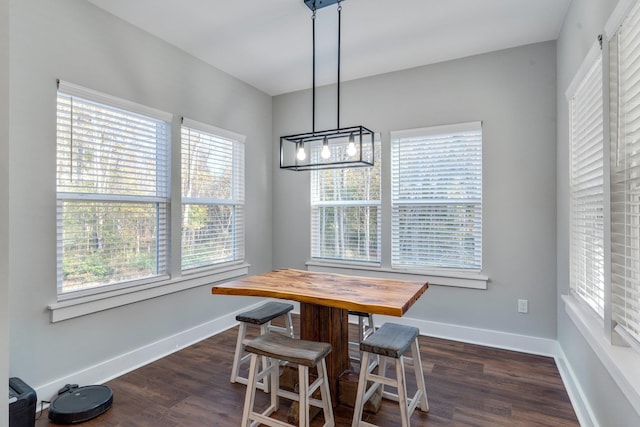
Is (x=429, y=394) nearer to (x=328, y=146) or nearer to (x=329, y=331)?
(x=329, y=331)

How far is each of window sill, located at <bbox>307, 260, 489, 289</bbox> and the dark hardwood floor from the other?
2.05 feet

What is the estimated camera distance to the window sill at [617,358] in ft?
4.31

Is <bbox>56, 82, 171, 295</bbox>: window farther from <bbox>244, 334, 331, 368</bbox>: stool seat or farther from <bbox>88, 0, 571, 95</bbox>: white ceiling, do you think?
<bbox>244, 334, 331, 368</bbox>: stool seat

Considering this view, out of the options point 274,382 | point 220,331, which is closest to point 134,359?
point 220,331

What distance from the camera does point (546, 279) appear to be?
309cm

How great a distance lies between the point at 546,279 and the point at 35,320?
3.99 m

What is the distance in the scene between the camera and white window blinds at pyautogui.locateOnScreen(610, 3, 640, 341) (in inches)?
57.3

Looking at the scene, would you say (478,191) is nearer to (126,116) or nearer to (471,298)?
(471,298)

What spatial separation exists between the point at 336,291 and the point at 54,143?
2.13 m

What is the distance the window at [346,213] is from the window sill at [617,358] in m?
2.08

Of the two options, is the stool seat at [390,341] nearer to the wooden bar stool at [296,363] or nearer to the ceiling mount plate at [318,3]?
the wooden bar stool at [296,363]

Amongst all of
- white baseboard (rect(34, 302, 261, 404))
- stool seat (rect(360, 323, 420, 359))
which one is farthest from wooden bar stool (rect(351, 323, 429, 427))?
white baseboard (rect(34, 302, 261, 404))

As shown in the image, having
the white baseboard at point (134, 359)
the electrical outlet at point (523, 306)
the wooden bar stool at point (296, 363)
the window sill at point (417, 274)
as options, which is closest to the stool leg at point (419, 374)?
the wooden bar stool at point (296, 363)

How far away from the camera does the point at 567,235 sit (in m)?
2.66
